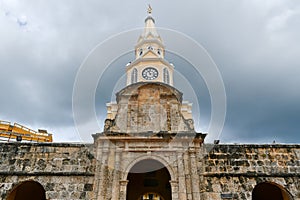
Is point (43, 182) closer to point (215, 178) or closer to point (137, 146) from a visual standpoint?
point (137, 146)

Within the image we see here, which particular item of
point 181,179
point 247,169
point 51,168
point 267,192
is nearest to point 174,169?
point 181,179

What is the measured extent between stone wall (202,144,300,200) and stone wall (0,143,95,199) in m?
5.61

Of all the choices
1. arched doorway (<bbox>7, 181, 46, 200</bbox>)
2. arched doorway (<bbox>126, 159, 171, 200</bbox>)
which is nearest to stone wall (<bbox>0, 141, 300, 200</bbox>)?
arched doorway (<bbox>7, 181, 46, 200</bbox>)

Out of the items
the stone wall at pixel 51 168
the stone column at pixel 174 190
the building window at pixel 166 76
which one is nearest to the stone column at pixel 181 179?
the stone column at pixel 174 190

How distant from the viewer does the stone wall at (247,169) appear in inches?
422

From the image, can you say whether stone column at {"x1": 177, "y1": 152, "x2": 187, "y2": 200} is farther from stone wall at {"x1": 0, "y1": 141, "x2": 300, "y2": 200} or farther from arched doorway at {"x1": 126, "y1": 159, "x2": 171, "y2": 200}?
arched doorway at {"x1": 126, "y1": 159, "x2": 171, "y2": 200}

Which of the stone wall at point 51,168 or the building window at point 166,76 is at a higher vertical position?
the building window at point 166,76

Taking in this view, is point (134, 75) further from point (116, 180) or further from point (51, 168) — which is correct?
point (116, 180)

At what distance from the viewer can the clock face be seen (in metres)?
27.9

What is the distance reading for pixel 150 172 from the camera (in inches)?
579

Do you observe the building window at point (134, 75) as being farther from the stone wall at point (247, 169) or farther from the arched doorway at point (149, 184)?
the stone wall at point (247, 169)

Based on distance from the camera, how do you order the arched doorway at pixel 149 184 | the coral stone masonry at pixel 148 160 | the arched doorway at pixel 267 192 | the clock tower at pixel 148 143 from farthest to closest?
the arched doorway at pixel 149 184
the arched doorway at pixel 267 192
the coral stone masonry at pixel 148 160
the clock tower at pixel 148 143

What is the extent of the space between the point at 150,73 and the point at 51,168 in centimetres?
1886

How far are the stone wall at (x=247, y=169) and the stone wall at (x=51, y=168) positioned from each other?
18.4 feet
